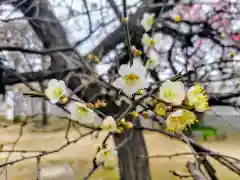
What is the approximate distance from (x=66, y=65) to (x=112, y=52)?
21cm

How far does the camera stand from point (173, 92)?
15.1 inches

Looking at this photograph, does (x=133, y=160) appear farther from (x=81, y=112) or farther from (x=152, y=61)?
(x=81, y=112)

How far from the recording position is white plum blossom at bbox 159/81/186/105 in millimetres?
384

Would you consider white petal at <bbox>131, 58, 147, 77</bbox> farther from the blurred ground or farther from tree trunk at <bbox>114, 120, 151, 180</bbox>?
the blurred ground

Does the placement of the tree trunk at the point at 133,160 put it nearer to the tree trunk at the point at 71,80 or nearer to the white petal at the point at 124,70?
the tree trunk at the point at 71,80

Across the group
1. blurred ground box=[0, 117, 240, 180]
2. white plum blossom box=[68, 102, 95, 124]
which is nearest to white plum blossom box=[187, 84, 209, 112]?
white plum blossom box=[68, 102, 95, 124]

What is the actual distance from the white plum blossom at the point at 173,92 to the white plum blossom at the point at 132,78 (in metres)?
0.03

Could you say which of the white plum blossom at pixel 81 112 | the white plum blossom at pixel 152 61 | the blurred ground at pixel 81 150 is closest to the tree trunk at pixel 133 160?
the blurred ground at pixel 81 150

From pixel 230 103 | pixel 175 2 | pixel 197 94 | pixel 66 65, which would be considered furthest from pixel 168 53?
pixel 197 94

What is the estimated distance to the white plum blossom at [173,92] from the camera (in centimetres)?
38

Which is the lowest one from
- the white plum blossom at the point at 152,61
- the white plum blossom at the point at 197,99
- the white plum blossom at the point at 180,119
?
the white plum blossom at the point at 180,119

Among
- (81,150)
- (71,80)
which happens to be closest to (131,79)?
(71,80)

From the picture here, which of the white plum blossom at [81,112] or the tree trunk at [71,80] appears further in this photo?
the tree trunk at [71,80]

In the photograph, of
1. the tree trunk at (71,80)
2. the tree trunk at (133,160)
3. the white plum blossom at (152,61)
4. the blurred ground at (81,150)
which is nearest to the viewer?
the white plum blossom at (152,61)
